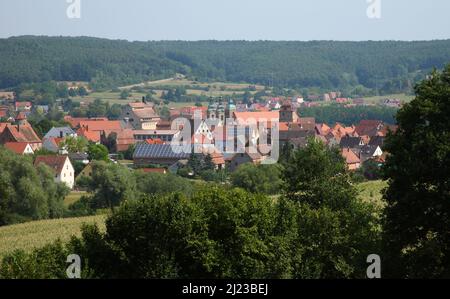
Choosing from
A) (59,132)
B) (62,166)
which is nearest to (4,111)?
(59,132)

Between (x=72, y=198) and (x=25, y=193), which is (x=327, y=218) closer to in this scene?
(x=25, y=193)

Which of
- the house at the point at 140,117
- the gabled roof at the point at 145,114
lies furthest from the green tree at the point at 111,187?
the gabled roof at the point at 145,114

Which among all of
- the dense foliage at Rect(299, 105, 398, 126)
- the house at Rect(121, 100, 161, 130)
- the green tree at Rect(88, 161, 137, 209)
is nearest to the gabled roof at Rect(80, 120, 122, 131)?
the house at Rect(121, 100, 161, 130)

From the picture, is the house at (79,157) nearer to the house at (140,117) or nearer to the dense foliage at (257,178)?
the dense foliage at (257,178)

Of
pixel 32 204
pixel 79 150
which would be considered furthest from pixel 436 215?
pixel 79 150

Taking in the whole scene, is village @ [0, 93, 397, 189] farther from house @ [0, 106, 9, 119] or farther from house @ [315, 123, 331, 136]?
house @ [0, 106, 9, 119]
